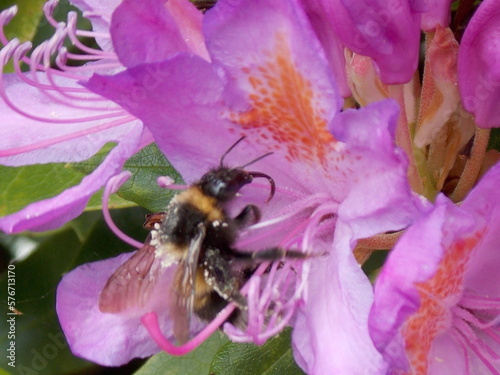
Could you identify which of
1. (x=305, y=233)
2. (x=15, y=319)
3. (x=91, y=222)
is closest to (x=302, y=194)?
(x=305, y=233)

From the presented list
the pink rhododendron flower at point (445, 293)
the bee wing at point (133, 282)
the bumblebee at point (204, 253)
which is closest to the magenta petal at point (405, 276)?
the pink rhododendron flower at point (445, 293)

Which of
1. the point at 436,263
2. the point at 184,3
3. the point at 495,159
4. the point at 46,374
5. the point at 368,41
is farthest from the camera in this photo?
the point at 46,374

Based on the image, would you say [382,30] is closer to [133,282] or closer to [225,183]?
[225,183]

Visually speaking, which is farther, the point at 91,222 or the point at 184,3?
the point at 91,222

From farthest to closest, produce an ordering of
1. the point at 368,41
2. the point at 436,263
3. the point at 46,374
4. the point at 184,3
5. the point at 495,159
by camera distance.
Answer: the point at 46,374 → the point at 495,159 → the point at 184,3 → the point at 368,41 → the point at 436,263

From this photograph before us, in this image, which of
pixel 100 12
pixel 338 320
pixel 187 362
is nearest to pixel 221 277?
pixel 338 320

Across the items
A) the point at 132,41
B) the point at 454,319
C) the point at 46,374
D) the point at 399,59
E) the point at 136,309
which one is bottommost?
the point at 46,374

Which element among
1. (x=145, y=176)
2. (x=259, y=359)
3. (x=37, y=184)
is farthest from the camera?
(x=37, y=184)

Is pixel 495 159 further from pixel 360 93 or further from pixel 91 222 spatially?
pixel 91 222
